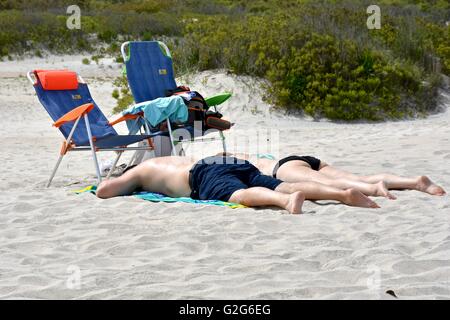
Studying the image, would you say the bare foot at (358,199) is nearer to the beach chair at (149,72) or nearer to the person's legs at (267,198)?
the person's legs at (267,198)

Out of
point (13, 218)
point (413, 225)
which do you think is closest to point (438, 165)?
point (413, 225)

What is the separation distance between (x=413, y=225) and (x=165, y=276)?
5.07 ft

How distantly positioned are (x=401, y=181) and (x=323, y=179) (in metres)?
0.53

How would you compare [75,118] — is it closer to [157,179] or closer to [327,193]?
[157,179]

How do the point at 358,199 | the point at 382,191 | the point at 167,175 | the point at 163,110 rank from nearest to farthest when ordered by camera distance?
the point at 358,199
the point at 382,191
the point at 167,175
the point at 163,110

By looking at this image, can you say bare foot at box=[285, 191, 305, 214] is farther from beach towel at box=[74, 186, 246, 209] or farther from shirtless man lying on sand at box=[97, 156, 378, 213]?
beach towel at box=[74, 186, 246, 209]

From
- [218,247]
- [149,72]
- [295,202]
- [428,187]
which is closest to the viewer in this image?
[218,247]

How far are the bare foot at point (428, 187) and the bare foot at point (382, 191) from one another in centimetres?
24

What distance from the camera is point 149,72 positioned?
7.38 metres

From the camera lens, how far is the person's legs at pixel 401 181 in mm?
5008

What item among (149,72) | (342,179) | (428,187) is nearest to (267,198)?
(342,179)

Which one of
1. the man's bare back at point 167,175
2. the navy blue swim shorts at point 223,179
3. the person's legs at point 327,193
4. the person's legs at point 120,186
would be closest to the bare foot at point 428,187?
the person's legs at point 327,193

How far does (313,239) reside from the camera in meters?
3.93

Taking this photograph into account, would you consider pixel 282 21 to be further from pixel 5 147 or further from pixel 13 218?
pixel 13 218
